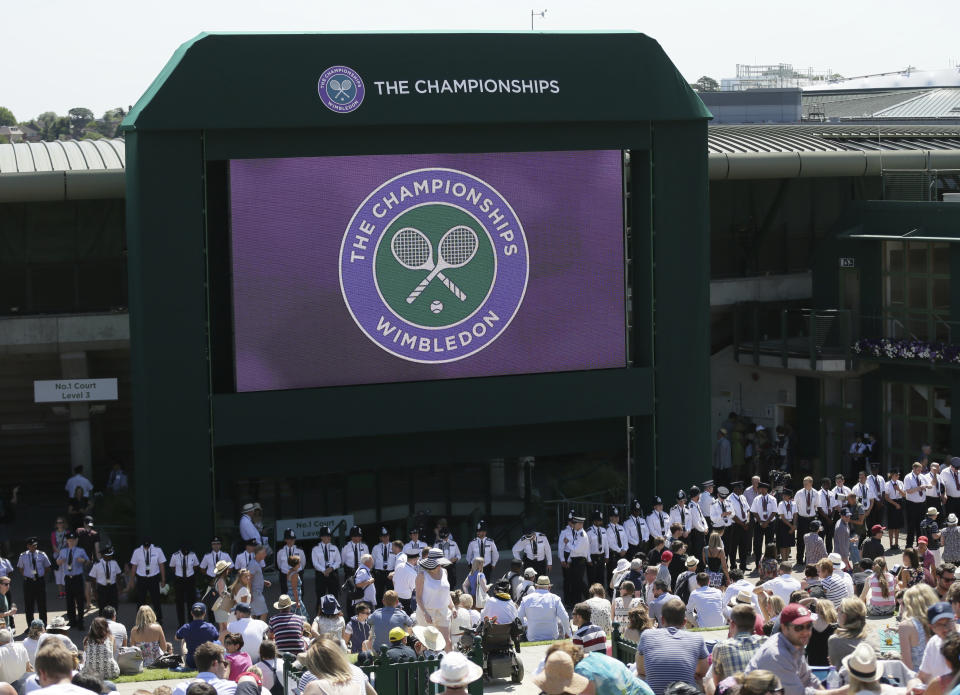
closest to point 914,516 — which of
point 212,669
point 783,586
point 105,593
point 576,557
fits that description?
point 576,557

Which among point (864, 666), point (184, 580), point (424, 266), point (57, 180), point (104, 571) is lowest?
point (184, 580)

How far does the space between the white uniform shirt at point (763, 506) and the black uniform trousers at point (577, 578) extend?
10.8 ft

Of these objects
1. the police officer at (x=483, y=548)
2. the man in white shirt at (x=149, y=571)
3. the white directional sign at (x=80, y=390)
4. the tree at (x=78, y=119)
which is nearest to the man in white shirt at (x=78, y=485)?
the white directional sign at (x=80, y=390)

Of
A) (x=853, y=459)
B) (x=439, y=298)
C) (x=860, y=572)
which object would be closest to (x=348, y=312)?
(x=439, y=298)

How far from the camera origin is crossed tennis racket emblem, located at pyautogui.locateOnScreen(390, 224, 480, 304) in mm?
22641

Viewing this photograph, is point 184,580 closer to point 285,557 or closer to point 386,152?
point 285,557

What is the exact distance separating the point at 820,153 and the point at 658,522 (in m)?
11.6

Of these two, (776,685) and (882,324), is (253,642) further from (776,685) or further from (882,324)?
(882,324)

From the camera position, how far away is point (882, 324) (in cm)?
2955

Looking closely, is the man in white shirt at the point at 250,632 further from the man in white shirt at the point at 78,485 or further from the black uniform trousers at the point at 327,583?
the man in white shirt at the point at 78,485

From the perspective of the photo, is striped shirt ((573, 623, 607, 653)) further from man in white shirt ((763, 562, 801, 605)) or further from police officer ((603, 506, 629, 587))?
police officer ((603, 506, 629, 587))

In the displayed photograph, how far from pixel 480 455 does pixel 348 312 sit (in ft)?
11.0

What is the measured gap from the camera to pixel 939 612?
11.0 meters

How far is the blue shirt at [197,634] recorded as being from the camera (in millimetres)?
14703
